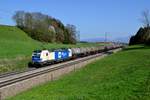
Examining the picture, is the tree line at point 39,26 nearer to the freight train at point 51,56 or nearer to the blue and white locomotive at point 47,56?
the freight train at point 51,56

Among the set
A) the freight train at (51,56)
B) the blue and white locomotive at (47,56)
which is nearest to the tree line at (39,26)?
the freight train at (51,56)

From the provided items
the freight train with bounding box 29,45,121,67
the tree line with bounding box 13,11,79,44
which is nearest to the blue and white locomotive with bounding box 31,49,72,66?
the freight train with bounding box 29,45,121,67

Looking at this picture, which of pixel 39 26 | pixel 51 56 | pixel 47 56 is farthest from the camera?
pixel 39 26

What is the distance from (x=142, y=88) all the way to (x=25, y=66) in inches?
1553

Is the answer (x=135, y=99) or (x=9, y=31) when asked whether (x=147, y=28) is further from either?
(x=135, y=99)

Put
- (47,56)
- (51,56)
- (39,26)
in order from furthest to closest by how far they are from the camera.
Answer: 1. (39,26)
2. (51,56)
3. (47,56)

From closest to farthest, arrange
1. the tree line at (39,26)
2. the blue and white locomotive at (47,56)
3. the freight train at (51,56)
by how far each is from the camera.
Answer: the blue and white locomotive at (47,56), the freight train at (51,56), the tree line at (39,26)

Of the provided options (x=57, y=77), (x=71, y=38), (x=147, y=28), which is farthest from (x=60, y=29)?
(x=57, y=77)

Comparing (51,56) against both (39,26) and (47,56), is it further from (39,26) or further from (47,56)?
(39,26)

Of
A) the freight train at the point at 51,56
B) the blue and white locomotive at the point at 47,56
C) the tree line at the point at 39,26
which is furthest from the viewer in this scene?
the tree line at the point at 39,26

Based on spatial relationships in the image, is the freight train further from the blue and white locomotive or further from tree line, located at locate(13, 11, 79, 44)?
tree line, located at locate(13, 11, 79, 44)

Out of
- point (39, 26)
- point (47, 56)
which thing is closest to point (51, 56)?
point (47, 56)

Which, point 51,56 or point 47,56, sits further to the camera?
point 51,56

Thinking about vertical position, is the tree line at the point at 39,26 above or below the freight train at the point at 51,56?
above
